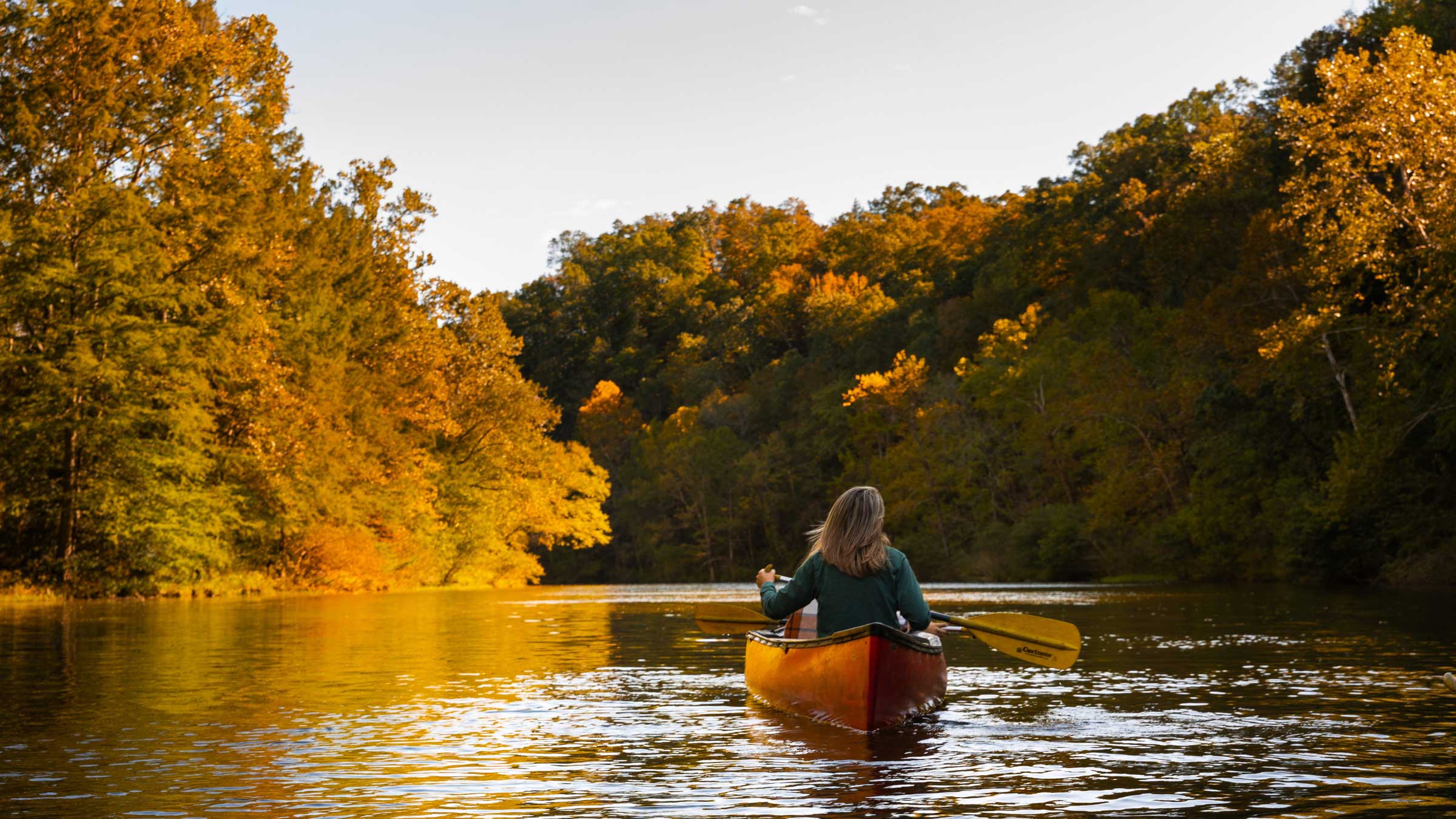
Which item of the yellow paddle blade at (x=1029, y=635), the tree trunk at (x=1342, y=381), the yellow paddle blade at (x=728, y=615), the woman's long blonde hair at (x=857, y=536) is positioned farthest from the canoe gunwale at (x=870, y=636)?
the tree trunk at (x=1342, y=381)

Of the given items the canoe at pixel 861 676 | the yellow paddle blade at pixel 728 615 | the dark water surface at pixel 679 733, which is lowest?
the dark water surface at pixel 679 733

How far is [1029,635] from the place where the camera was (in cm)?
1233

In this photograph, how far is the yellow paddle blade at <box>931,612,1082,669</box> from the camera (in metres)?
12.1

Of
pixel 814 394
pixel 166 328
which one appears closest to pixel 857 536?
pixel 166 328

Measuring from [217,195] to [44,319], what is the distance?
16.8 ft

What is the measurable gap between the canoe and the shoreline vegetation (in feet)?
74.1

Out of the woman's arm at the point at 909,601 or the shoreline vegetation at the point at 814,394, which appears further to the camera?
the shoreline vegetation at the point at 814,394

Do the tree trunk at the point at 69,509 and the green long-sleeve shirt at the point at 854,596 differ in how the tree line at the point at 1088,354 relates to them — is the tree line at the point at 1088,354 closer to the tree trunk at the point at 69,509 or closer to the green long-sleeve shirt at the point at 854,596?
the green long-sleeve shirt at the point at 854,596

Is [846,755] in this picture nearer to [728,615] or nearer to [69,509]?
[728,615]

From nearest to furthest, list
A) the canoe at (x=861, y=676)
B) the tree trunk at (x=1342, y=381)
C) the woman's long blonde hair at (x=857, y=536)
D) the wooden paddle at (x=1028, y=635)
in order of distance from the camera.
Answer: the canoe at (x=861, y=676)
the woman's long blonde hair at (x=857, y=536)
the wooden paddle at (x=1028, y=635)
the tree trunk at (x=1342, y=381)

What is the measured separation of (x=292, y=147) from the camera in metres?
43.1

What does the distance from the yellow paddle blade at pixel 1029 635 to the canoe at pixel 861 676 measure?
1331mm

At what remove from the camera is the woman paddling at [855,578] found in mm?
10180

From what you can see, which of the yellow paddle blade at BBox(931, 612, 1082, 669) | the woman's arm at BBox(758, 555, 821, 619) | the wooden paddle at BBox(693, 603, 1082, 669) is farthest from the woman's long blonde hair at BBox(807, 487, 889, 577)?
the yellow paddle blade at BBox(931, 612, 1082, 669)
